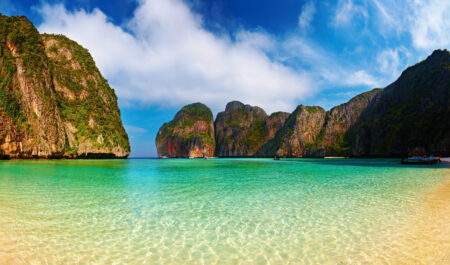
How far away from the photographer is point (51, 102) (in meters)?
72.8

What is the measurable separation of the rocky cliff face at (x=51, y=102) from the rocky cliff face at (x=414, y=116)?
127827 mm

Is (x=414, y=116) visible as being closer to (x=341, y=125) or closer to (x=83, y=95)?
(x=341, y=125)

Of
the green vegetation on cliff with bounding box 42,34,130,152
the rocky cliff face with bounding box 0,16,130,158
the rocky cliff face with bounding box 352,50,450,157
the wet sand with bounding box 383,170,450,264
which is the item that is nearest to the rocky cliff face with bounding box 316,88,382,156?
the rocky cliff face with bounding box 352,50,450,157

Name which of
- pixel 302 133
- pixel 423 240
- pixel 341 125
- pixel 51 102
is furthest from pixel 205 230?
pixel 341 125

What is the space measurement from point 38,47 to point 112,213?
93443 millimetres

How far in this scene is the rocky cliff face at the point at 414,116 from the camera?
82625 millimetres

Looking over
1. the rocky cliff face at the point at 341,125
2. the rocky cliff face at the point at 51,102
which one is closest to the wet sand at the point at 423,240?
the rocky cliff face at the point at 51,102

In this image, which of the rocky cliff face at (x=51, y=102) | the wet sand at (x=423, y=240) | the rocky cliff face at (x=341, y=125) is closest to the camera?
the wet sand at (x=423, y=240)

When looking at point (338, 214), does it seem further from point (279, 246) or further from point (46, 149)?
point (46, 149)

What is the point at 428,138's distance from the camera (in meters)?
84.2

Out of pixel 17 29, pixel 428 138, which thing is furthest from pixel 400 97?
pixel 17 29

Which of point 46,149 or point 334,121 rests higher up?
point 334,121

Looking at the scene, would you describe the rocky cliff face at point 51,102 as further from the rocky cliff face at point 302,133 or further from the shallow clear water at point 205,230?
the rocky cliff face at point 302,133

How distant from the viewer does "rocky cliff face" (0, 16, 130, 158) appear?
59.0 metres
